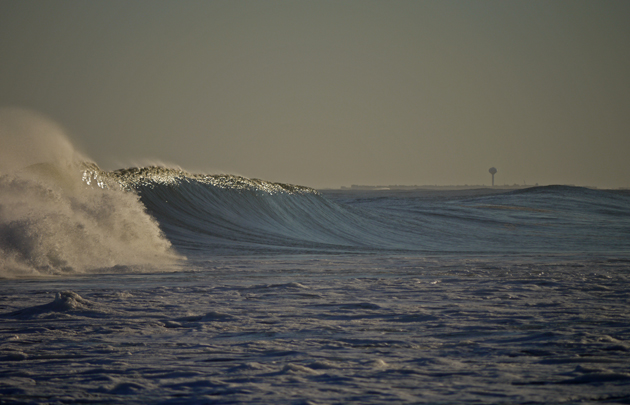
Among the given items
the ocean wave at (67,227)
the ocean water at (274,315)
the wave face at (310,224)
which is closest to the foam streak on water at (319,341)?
the ocean water at (274,315)

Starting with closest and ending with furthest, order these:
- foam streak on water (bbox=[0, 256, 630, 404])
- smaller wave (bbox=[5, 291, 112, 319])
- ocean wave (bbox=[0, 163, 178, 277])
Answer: foam streak on water (bbox=[0, 256, 630, 404])
smaller wave (bbox=[5, 291, 112, 319])
ocean wave (bbox=[0, 163, 178, 277])

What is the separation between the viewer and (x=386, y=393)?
9.20 feet

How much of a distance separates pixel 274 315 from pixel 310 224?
13.2 m

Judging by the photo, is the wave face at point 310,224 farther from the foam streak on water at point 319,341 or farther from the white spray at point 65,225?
the foam streak on water at point 319,341

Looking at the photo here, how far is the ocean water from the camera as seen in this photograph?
295 centimetres

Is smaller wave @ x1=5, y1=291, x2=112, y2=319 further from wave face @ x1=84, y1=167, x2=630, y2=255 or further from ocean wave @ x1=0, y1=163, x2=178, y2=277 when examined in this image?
wave face @ x1=84, y1=167, x2=630, y2=255

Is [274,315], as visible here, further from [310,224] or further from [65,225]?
[310,224]

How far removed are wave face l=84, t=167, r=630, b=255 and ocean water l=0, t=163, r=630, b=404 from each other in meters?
0.27

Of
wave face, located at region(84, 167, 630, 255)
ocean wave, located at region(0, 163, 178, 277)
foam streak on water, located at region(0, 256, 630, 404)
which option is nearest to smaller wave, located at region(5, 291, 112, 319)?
foam streak on water, located at region(0, 256, 630, 404)

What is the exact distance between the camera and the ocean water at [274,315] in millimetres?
2947

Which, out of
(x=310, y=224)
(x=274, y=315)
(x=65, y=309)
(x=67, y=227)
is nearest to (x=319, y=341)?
(x=274, y=315)

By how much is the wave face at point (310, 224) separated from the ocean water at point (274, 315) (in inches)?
10.5

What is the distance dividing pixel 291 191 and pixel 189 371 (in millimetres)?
18067

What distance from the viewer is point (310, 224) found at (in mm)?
18188
